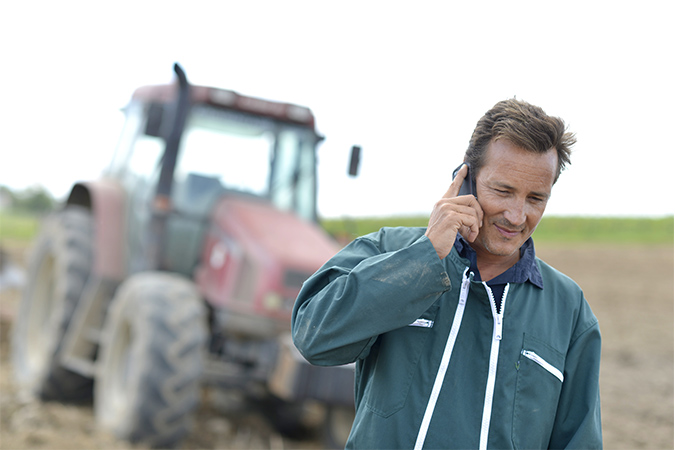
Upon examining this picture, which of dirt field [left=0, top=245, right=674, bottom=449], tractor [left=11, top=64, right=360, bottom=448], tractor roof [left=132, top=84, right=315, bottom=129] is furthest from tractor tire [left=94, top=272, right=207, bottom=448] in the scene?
tractor roof [left=132, top=84, right=315, bottom=129]

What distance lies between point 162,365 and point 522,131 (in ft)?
10.7

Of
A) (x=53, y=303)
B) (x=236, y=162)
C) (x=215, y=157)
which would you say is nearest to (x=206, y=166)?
(x=215, y=157)

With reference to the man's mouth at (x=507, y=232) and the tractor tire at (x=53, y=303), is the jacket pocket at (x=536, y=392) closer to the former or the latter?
the man's mouth at (x=507, y=232)

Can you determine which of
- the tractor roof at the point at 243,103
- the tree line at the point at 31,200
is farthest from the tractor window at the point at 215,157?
the tree line at the point at 31,200

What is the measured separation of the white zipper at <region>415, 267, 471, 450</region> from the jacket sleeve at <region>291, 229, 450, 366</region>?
0.11 meters

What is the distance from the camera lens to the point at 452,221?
159 centimetres

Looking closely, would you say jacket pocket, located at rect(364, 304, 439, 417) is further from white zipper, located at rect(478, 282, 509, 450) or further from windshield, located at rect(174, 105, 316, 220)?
windshield, located at rect(174, 105, 316, 220)

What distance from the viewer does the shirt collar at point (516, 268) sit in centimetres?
170

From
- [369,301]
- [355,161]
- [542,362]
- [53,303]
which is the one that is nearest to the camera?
[369,301]

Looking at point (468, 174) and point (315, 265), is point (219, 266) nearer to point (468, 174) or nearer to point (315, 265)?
point (315, 265)

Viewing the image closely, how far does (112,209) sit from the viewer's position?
19.0 ft

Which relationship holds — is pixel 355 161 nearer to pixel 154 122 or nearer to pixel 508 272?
pixel 154 122

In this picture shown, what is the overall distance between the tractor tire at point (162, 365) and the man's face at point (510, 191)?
3.00m

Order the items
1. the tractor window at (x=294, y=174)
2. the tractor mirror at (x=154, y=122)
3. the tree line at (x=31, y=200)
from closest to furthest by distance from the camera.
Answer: the tractor mirror at (x=154, y=122) → the tractor window at (x=294, y=174) → the tree line at (x=31, y=200)
